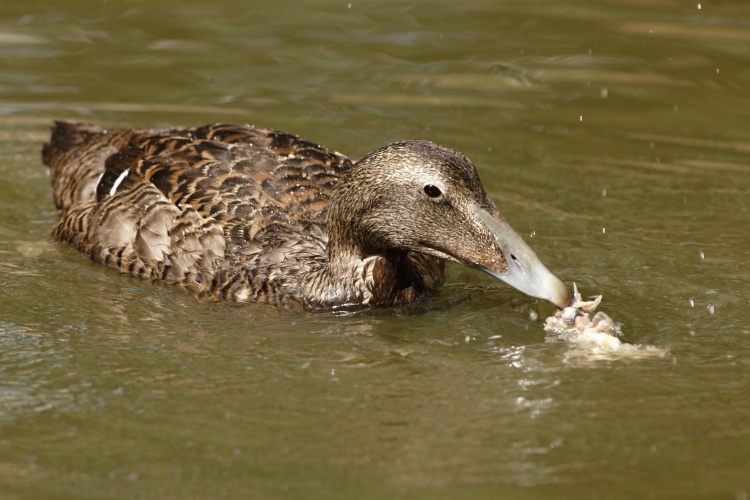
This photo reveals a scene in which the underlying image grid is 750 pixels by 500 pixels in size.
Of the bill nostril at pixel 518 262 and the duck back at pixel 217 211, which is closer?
the bill nostril at pixel 518 262

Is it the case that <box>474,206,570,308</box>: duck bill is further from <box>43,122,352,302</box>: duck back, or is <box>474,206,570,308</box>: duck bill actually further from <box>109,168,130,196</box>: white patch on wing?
<box>109,168,130,196</box>: white patch on wing

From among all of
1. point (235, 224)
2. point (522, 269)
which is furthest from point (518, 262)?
point (235, 224)

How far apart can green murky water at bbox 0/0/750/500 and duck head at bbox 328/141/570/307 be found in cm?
41

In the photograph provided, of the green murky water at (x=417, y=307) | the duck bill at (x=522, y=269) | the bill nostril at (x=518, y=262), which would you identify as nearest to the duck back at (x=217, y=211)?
the green murky water at (x=417, y=307)

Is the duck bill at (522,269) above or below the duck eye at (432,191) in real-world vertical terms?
below

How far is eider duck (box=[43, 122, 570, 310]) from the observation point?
23.8 ft

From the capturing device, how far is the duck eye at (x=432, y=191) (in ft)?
23.9

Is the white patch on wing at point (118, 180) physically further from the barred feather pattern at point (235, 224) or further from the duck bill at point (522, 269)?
the duck bill at point (522, 269)

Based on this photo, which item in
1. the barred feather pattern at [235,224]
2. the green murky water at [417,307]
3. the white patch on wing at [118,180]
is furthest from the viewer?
the white patch on wing at [118,180]

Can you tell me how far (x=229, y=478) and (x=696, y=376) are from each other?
103 inches

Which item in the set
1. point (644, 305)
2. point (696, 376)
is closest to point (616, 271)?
point (644, 305)

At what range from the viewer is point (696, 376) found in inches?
257

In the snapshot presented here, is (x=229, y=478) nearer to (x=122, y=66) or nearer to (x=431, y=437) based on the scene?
(x=431, y=437)

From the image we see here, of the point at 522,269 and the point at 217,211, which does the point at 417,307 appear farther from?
the point at 217,211
